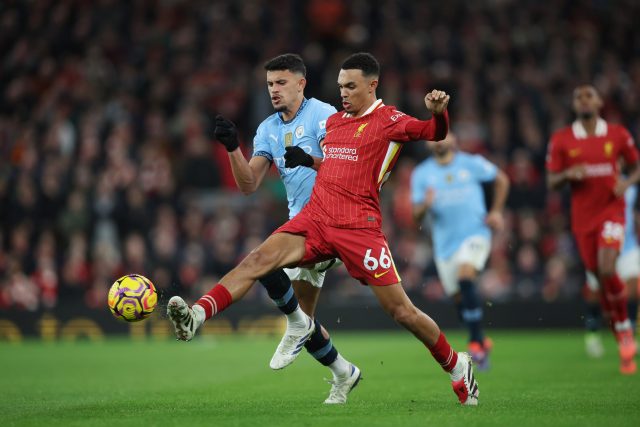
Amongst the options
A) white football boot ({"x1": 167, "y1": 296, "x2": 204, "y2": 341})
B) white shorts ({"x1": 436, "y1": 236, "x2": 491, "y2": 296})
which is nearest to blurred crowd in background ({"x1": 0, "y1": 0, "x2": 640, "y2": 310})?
Result: white shorts ({"x1": 436, "y1": 236, "x2": 491, "y2": 296})

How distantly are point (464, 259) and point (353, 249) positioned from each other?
5.31m

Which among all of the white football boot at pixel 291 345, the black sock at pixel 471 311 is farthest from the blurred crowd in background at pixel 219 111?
the white football boot at pixel 291 345

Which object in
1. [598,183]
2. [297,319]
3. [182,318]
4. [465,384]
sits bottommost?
[465,384]

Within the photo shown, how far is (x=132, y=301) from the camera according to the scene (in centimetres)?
748

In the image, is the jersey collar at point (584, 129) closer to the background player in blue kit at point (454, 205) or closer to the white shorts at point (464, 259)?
the background player in blue kit at point (454, 205)

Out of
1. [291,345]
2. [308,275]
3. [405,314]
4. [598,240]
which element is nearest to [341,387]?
[291,345]

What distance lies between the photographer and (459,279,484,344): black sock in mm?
12414

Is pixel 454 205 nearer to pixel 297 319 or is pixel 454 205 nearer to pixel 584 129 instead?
pixel 584 129

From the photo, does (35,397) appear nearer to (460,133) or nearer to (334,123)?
(334,123)

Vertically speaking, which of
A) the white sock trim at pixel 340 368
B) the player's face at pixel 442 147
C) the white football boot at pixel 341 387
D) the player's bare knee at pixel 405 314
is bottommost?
the white football boot at pixel 341 387

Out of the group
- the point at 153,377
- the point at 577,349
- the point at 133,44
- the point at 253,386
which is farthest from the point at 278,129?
the point at 133,44

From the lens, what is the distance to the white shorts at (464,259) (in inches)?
510

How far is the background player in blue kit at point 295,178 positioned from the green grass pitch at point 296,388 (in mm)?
382

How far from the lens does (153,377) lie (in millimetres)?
11828
